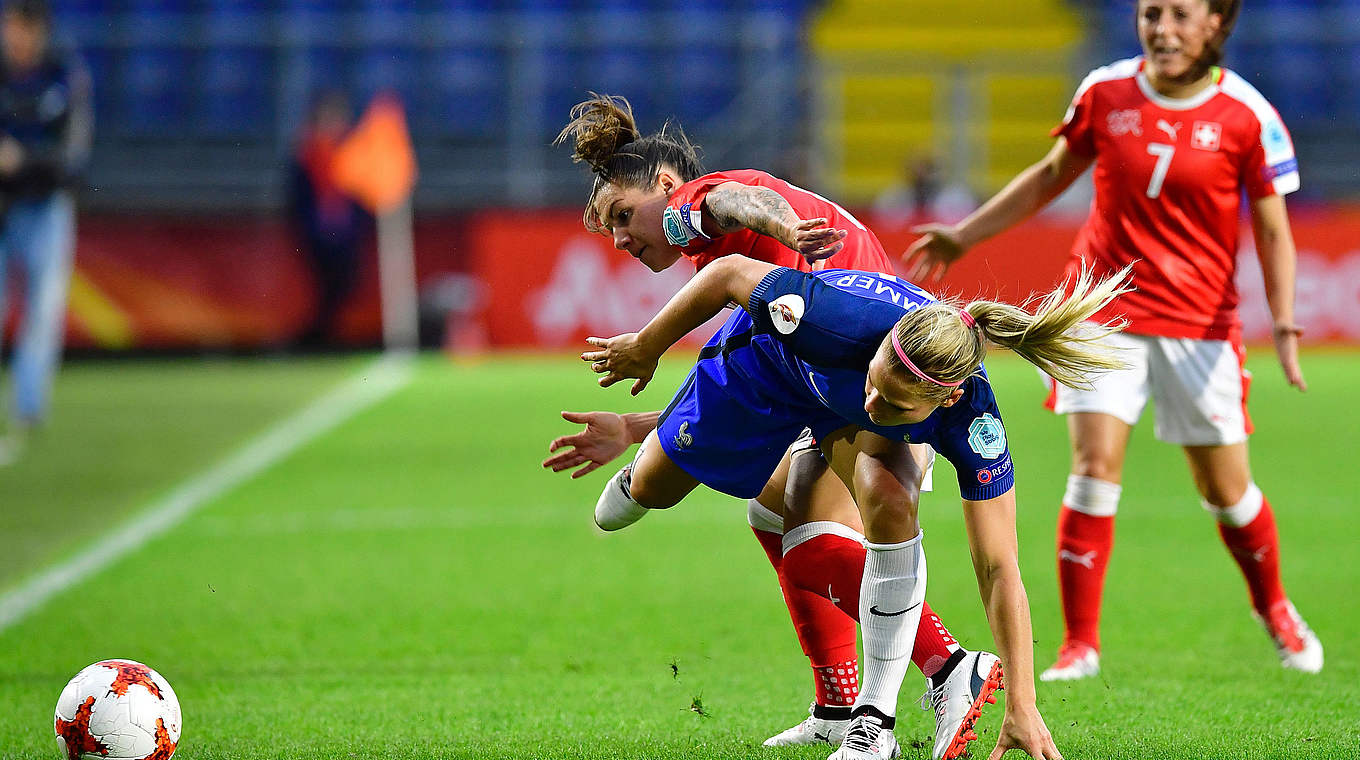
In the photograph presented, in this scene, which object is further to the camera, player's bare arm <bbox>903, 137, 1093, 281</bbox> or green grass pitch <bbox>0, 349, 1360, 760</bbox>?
player's bare arm <bbox>903, 137, 1093, 281</bbox>

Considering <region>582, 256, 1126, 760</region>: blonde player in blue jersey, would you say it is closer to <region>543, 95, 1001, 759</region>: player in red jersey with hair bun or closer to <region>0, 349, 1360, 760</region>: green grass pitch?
<region>543, 95, 1001, 759</region>: player in red jersey with hair bun

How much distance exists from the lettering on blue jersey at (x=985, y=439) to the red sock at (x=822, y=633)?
31.3 inches

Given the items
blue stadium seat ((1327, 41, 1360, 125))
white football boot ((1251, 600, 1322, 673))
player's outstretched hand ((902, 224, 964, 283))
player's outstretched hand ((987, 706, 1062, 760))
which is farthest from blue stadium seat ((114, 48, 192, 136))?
player's outstretched hand ((987, 706, 1062, 760))

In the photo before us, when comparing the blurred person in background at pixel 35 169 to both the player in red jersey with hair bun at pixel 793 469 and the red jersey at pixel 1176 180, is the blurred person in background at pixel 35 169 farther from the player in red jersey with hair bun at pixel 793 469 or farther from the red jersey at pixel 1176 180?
the red jersey at pixel 1176 180

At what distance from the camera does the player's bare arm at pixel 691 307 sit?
3846mm

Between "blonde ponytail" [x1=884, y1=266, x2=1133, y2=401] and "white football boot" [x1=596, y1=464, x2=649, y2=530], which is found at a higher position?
"blonde ponytail" [x1=884, y1=266, x2=1133, y2=401]

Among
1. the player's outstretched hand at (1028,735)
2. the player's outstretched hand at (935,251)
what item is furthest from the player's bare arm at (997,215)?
the player's outstretched hand at (1028,735)

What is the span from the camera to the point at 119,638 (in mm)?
5953

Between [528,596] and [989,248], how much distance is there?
994cm

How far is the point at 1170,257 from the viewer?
17.5ft

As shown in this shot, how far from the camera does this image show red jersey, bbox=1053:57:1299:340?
530 centimetres

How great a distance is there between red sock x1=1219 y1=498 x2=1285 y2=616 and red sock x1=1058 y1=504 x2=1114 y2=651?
1.54 feet

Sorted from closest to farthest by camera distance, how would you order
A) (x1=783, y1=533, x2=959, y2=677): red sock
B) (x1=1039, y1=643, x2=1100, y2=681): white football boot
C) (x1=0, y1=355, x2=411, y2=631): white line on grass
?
(x1=783, y1=533, x2=959, y2=677): red sock, (x1=1039, y1=643, x2=1100, y2=681): white football boot, (x1=0, y1=355, x2=411, y2=631): white line on grass

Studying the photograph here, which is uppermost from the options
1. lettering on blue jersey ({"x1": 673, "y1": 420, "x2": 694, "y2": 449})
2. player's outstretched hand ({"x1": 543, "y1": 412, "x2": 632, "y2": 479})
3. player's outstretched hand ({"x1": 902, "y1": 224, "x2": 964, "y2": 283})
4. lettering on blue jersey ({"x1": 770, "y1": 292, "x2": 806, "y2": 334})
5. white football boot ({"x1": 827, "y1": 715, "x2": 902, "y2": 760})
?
lettering on blue jersey ({"x1": 770, "y1": 292, "x2": 806, "y2": 334})
